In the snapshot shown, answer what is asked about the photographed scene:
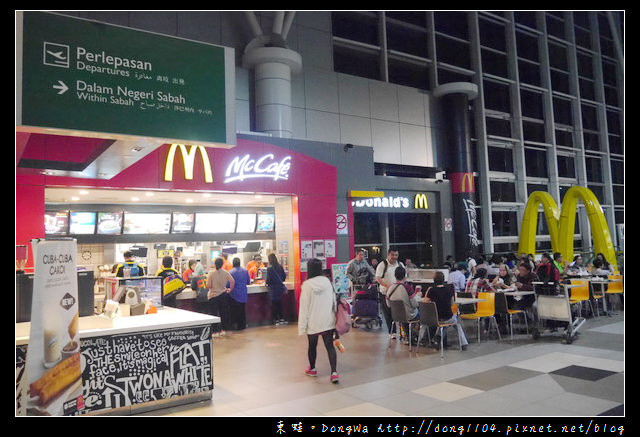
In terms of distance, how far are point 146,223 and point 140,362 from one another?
5833mm

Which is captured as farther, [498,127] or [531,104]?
[531,104]

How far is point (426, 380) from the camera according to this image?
5.76 m

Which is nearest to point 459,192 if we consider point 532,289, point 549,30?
point 532,289

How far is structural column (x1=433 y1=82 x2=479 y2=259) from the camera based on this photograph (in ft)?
56.5

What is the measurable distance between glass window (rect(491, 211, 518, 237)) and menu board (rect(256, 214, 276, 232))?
11.0 metres

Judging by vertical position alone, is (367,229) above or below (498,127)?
below

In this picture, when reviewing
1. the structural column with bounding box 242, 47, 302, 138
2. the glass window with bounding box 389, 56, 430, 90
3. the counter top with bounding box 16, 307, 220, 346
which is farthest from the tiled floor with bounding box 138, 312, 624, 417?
the glass window with bounding box 389, 56, 430, 90

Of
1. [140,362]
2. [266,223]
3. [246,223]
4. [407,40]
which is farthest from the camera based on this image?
[407,40]

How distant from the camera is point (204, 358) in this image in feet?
17.0

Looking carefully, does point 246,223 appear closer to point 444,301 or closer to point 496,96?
point 444,301

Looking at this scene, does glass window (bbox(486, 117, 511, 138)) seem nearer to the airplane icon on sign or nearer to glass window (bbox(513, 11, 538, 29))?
glass window (bbox(513, 11, 538, 29))

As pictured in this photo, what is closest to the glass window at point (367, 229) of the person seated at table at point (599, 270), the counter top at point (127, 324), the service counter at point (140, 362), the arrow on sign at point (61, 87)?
the person seated at table at point (599, 270)

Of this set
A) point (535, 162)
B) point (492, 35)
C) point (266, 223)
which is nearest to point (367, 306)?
point (266, 223)

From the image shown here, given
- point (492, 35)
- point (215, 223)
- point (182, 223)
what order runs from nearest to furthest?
point (182, 223) < point (215, 223) < point (492, 35)
